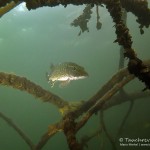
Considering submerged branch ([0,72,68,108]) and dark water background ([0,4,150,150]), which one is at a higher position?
dark water background ([0,4,150,150])

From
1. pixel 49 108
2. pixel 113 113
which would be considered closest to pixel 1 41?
pixel 49 108

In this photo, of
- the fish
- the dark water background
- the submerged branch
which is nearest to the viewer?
the fish

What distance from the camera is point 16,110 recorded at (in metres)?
111

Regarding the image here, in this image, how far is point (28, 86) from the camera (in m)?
5.02

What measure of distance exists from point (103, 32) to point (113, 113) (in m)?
76.6

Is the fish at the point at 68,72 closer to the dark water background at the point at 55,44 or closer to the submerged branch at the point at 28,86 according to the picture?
the submerged branch at the point at 28,86

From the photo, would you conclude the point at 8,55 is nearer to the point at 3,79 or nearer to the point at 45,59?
the point at 45,59

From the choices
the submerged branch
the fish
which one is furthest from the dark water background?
the fish

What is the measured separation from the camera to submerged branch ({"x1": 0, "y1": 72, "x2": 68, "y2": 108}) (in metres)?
4.61

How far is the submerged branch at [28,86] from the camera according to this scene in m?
4.61

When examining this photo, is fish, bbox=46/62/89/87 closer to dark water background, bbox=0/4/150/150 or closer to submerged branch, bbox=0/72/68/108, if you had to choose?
submerged branch, bbox=0/72/68/108

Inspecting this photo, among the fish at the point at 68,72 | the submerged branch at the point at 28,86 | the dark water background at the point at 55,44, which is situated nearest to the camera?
the fish at the point at 68,72

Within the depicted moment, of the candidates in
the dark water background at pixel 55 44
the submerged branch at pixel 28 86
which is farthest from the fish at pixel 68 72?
the dark water background at pixel 55 44

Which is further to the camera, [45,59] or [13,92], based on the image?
[13,92]
